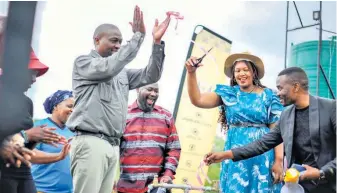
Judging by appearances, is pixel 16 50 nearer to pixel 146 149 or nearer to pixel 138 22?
pixel 138 22

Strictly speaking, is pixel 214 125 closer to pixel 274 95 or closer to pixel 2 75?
pixel 274 95

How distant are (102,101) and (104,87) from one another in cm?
9

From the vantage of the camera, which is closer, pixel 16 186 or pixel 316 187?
pixel 16 186

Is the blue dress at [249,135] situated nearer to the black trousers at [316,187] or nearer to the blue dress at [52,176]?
the black trousers at [316,187]

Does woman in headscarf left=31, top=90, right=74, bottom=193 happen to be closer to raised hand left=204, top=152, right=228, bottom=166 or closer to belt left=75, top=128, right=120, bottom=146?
belt left=75, top=128, right=120, bottom=146

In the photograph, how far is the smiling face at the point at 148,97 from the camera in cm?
421

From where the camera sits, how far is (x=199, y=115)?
6168 millimetres

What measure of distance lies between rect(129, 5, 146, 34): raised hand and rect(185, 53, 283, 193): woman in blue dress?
0.53m

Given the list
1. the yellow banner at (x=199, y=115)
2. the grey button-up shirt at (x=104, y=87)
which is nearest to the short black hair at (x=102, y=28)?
the grey button-up shirt at (x=104, y=87)

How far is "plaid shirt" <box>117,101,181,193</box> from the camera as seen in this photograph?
13.2 ft

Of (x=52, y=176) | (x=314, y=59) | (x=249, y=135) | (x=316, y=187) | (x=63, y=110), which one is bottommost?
(x=52, y=176)

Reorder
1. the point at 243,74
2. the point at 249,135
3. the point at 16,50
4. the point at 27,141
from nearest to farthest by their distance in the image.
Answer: the point at 16,50 < the point at 27,141 < the point at 249,135 < the point at 243,74

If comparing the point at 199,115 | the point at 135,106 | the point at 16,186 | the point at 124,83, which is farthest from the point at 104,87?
the point at 199,115

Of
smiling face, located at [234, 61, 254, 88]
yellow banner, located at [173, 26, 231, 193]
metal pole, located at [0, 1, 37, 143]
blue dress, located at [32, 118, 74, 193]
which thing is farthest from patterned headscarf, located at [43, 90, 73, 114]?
metal pole, located at [0, 1, 37, 143]
